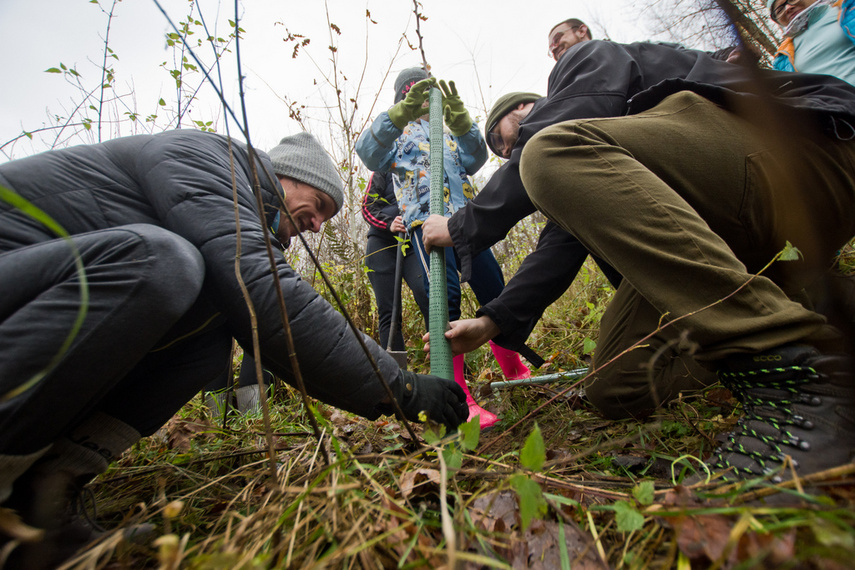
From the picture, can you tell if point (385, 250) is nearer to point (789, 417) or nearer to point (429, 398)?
point (429, 398)

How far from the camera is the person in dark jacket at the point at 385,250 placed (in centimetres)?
307

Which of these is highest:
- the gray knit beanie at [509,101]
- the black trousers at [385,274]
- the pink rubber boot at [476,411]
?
the gray knit beanie at [509,101]

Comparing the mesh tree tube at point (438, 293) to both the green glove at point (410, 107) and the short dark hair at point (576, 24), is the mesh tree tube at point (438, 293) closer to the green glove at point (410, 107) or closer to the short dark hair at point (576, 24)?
the green glove at point (410, 107)

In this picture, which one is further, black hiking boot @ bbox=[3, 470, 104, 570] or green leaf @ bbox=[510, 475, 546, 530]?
black hiking boot @ bbox=[3, 470, 104, 570]

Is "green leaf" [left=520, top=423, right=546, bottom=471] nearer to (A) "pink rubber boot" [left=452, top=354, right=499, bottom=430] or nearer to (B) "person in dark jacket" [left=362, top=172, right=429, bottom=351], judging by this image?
(A) "pink rubber boot" [left=452, top=354, right=499, bottom=430]

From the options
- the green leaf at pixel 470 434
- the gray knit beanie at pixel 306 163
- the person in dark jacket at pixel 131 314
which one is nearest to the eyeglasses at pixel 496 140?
the gray knit beanie at pixel 306 163

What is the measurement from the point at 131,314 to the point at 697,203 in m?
1.50

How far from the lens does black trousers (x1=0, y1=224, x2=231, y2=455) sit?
792 millimetres

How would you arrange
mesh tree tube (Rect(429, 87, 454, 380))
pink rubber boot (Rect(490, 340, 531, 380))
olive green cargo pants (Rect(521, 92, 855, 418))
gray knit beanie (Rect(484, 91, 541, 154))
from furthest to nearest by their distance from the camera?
pink rubber boot (Rect(490, 340, 531, 380)) < gray knit beanie (Rect(484, 91, 541, 154)) < mesh tree tube (Rect(429, 87, 454, 380)) < olive green cargo pants (Rect(521, 92, 855, 418))

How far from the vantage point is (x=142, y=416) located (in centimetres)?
130

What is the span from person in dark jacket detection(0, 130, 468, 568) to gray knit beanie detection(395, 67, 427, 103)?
2.25 m

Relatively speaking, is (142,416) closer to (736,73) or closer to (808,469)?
(808,469)

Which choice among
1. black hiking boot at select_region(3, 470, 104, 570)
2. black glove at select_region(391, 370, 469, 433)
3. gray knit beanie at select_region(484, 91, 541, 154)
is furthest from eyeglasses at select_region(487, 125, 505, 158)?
black hiking boot at select_region(3, 470, 104, 570)

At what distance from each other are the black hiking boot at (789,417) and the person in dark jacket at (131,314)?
72 cm
